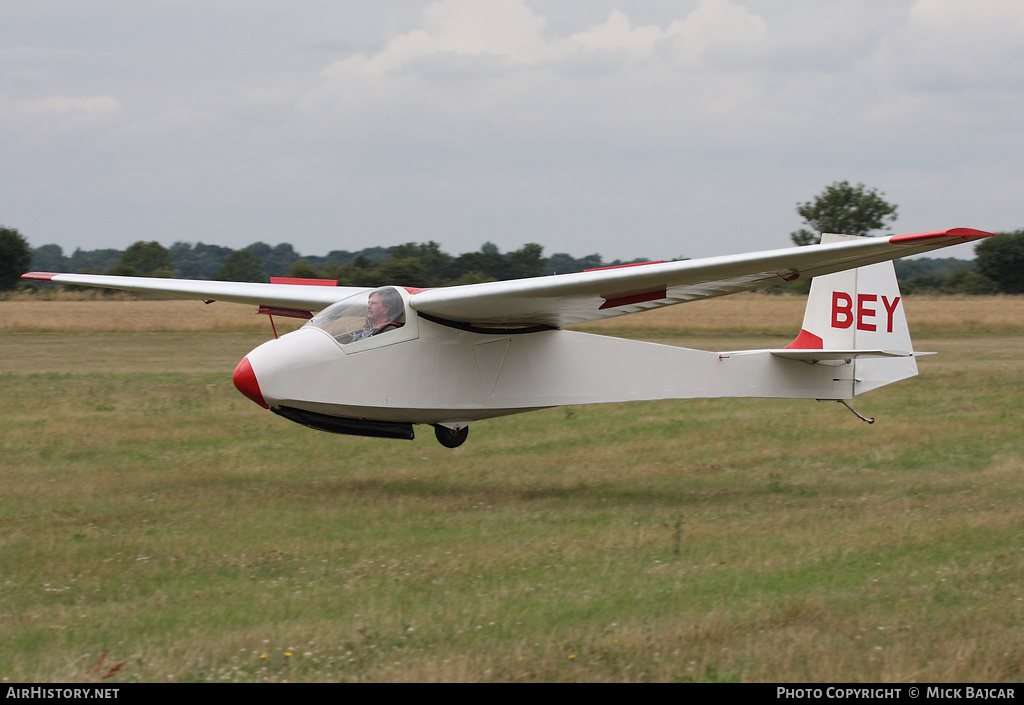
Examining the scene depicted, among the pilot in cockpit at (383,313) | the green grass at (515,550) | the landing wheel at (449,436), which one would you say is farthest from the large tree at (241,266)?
the pilot in cockpit at (383,313)

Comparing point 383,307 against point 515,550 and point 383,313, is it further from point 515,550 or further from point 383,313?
point 515,550

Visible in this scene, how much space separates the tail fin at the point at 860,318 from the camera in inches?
455

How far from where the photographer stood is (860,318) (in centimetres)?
1163

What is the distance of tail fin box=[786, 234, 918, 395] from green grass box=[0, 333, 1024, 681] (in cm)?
163

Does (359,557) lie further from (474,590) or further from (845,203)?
(845,203)

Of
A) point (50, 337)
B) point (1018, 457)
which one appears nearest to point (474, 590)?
point (1018, 457)

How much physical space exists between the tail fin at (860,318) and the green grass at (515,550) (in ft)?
5.34

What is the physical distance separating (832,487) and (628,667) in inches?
256

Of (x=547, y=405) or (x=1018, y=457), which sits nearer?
(x=547, y=405)

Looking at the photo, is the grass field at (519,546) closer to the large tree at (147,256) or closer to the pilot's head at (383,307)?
the pilot's head at (383,307)

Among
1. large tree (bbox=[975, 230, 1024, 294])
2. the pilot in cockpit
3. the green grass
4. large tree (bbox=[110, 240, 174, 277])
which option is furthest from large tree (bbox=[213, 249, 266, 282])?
large tree (bbox=[975, 230, 1024, 294])

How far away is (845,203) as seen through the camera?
7612cm

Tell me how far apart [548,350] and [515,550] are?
344 cm

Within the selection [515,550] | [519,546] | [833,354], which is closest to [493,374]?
[519,546]
